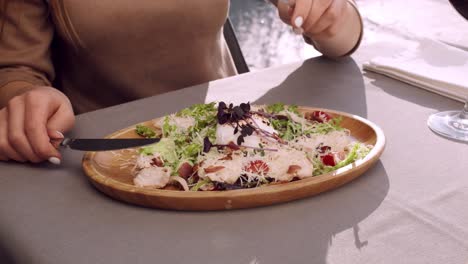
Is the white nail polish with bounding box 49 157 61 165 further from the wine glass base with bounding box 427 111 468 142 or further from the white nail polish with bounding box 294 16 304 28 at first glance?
the wine glass base with bounding box 427 111 468 142

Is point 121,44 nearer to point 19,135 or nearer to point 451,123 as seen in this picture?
point 19,135

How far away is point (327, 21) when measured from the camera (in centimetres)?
121

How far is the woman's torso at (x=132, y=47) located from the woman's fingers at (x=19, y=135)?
460 mm

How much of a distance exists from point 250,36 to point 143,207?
113 inches

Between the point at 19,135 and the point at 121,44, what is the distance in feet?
1.85

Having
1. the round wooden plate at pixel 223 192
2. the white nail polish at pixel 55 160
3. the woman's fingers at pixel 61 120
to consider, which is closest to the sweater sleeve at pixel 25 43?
the woman's fingers at pixel 61 120

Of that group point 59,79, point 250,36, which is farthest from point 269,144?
point 250,36

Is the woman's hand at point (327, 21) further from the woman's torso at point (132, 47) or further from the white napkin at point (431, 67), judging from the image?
the woman's torso at point (132, 47)

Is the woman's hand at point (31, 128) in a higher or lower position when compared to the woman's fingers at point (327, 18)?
lower

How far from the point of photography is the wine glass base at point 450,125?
0.94m

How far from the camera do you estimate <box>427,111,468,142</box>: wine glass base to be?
0.94m

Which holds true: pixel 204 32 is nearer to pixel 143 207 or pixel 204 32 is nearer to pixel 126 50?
pixel 126 50

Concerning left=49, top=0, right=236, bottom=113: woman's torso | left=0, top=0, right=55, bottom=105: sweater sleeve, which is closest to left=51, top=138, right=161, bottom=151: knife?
left=0, top=0, right=55, bottom=105: sweater sleeve

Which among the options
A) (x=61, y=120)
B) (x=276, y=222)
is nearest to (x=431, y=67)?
(x=276, y=222)
